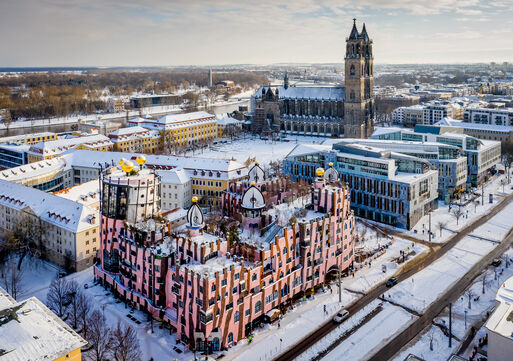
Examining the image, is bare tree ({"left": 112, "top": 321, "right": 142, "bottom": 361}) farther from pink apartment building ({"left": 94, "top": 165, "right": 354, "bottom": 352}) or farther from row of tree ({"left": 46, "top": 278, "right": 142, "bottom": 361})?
pink apartment building ({"left": 94, "top": 165, "right": 354, "bottom": 352})

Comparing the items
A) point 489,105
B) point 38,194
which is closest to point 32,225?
point 38,194

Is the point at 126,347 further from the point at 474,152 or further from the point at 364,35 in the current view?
the point at 364,35

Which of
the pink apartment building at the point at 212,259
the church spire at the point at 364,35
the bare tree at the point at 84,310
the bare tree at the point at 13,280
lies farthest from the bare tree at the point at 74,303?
the church spire at the point at 364,35

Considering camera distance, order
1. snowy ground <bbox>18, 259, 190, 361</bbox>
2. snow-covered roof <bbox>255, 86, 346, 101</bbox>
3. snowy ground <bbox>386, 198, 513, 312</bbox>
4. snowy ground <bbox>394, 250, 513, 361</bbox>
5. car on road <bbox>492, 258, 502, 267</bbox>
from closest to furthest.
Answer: snowy ground <bbox>394, 250, 513, 361</bbox> < snowy ground <bbox>18, 259, 190, 361</bbox> < snowy ground <bbox>386, 198, 513, 312</bbox> < car on road <bbox>492, 258, 502, 267</bbox> < snow-covered roof <bbox>255, 86, 346, 101</bbox>

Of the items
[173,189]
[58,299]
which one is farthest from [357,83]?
[58,299]

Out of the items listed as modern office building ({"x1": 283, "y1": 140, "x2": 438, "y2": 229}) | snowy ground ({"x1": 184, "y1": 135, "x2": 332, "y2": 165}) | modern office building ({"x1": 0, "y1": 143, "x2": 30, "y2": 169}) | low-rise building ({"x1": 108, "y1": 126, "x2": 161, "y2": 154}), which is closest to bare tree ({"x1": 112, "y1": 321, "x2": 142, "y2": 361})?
modern office building ({"x1": 283, "y1": 140, "x2": 438, "y2": 229})

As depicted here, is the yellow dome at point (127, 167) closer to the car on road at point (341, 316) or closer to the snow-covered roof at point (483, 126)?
the car on road at point (341, 316)
